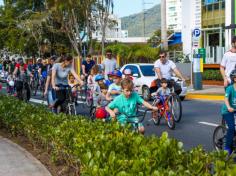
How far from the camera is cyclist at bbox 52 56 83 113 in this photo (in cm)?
1147

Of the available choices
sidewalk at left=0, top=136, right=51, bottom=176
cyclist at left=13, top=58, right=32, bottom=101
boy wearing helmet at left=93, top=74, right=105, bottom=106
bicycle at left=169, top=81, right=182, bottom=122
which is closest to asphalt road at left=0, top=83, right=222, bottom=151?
bicycle at left=169, top=81, right=182, bottom=122

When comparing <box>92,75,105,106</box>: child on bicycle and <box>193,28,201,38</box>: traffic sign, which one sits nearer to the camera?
<box>92,75,105,106</box>: child on bicycle

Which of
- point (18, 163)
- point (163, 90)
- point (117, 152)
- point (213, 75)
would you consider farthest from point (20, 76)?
point (117, 152)

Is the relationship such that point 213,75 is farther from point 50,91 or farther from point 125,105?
point 125,105

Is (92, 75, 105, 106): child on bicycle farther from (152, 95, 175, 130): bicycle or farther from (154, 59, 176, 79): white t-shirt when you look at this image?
(154, 59, 176, 79): white t-shirt

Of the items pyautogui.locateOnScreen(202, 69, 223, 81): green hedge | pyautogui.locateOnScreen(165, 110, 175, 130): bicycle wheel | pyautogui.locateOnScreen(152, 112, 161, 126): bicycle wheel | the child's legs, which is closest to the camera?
the child's legs

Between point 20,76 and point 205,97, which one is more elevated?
point 20,76

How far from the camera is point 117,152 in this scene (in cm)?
536

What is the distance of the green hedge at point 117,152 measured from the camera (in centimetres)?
425

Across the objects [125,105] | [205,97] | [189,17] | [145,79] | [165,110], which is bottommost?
[205,97]

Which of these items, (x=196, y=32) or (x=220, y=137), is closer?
(x=220, y=137)

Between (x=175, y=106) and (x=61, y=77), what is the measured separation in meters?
2.70

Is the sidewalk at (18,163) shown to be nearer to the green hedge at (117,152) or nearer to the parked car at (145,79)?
the green hedge at (117,152)

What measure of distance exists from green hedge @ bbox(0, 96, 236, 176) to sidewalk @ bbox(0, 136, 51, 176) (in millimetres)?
314
